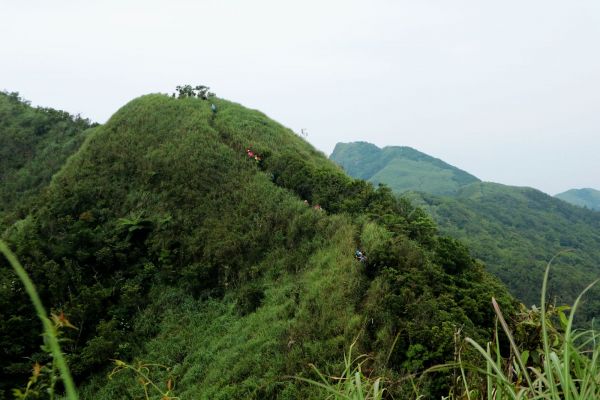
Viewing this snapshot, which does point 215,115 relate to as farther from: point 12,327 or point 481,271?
point 481,271

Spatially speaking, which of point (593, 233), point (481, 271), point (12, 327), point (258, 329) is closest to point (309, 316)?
point (258, 329)

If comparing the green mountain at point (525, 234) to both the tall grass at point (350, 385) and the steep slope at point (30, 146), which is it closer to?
the steep slope at point (30, 146)

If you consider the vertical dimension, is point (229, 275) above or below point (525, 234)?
below

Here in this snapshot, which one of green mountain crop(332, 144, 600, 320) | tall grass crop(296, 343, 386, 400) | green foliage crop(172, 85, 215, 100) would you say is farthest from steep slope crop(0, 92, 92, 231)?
green mountain crop(332, 144, 600, 320)

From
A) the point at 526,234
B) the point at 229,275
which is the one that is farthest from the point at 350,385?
the point at 526,234

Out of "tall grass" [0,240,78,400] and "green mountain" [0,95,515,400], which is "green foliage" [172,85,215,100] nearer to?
"green mountain" [0,95,515,400]

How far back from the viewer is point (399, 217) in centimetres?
979

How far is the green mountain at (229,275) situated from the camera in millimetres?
6516

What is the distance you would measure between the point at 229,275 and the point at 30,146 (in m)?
21.4

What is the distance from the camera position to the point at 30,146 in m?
25.1

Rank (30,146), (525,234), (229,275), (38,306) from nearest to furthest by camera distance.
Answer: (38,306)
(229,275)
(30,146)
(525,234)

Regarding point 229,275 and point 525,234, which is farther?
point 525,234

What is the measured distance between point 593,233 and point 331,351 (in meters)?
132

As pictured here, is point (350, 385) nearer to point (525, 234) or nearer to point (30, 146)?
point (30, 146)
